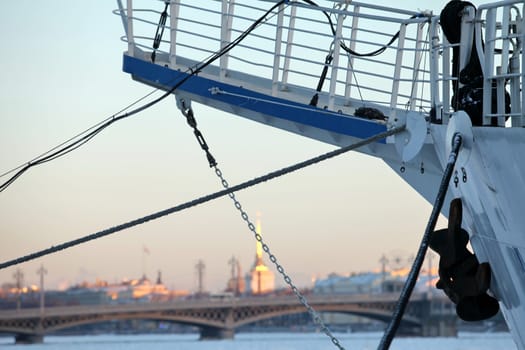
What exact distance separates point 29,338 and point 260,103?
9226 cm

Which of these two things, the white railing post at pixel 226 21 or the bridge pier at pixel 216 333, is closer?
the white railing post at pixel 226 21

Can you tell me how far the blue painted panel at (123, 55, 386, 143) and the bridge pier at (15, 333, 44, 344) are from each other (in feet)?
293

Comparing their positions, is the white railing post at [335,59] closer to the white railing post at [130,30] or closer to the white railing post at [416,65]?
the white railing post at [416,65]

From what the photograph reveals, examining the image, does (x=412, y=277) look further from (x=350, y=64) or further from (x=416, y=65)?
(x=350, y=64)

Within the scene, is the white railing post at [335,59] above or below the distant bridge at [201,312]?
above

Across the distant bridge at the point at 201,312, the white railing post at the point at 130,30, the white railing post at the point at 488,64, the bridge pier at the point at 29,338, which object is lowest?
the bridge pier at the point at 29,338

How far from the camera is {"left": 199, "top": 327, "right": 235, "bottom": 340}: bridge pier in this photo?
10575 cm

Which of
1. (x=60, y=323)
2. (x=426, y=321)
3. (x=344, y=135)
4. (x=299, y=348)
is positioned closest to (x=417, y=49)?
(x=344, y=135)

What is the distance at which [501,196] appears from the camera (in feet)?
29.9

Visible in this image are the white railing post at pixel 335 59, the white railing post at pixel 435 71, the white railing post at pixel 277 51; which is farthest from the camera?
the white railing post at pixel 277 51

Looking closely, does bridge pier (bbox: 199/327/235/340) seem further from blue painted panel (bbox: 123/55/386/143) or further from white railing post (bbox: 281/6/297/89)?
white railing post (bbox: 281/6/297/89)

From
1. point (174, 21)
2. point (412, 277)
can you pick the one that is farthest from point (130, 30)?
point (412, 277)

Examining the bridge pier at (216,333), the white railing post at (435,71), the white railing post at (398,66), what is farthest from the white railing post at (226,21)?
the bridge pier at (216,333)

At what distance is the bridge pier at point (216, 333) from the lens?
105750 mm
